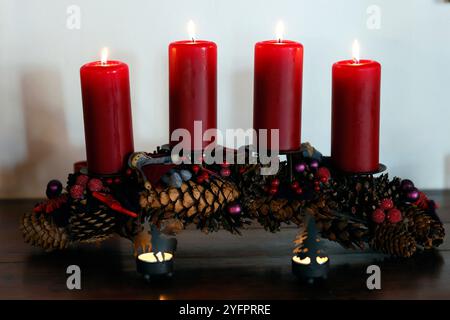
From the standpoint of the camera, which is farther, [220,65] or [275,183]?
[220,65]

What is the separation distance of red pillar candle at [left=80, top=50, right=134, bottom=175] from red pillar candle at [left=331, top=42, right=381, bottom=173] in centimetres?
26

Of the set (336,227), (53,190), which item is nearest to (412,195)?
(336,227)

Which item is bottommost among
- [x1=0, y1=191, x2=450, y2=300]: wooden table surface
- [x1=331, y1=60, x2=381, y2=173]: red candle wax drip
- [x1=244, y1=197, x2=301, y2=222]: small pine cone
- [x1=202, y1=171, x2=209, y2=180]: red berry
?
[x1=0, y1=191, x2=450, y2=300]: wooden table surface

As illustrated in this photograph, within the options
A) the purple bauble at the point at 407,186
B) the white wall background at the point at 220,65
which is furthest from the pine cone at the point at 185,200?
the white wall background at the point at 220,65

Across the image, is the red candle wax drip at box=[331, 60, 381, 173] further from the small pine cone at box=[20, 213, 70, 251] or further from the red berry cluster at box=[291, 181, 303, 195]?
the small pine cone at box=[20, 213, 70, 251]

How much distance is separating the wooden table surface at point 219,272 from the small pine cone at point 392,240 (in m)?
0.02

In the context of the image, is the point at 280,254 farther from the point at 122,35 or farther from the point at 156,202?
the point at 122,35

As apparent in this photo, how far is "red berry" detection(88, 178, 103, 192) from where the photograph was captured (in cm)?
88

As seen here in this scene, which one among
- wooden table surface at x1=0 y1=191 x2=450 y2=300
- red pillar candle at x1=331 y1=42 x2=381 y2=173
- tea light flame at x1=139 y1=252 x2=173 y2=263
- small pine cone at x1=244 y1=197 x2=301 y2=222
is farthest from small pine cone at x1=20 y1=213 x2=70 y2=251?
red pillar candle at x1=331 y1=42 x2=381 y2=173

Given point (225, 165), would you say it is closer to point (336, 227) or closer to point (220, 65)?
point (336, 227)

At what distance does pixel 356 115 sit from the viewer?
2.88 feet

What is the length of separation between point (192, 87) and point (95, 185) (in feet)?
0.55

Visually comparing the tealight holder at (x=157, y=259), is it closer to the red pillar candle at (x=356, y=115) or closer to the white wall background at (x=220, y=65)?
the red pillar candle at (x=356, y=115)
